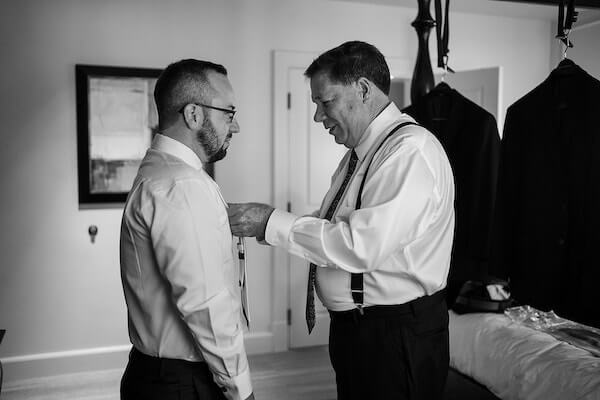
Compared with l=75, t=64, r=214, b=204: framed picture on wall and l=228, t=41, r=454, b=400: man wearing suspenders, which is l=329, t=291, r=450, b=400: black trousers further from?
l=75, t=64, r=214, b=204: framed picture on wall

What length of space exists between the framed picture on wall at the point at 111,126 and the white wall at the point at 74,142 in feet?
0.27

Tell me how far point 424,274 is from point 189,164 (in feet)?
2.64

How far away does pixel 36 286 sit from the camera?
3.84 m

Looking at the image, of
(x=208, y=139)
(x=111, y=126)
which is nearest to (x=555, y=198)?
(x=208, y=139)

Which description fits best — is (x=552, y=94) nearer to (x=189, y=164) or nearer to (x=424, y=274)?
(x=424, y=274)

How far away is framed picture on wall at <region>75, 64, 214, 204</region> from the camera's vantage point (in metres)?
3.84

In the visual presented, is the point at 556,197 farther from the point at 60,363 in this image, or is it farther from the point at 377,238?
the point at 60,363

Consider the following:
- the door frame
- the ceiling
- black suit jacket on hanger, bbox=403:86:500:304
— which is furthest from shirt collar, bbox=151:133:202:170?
the ceiling

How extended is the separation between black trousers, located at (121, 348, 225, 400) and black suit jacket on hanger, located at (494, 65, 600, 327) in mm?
1429

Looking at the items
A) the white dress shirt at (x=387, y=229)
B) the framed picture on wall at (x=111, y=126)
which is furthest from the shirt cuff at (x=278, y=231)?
the framed picture on wall at (x=111, y=126)

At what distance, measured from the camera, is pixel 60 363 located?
389cm

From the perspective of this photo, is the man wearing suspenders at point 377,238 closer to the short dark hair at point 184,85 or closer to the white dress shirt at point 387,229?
the white dress shirt at point 387,229

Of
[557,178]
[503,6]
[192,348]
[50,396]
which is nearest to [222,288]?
[192,348]

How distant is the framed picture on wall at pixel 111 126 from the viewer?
3.84 metres
